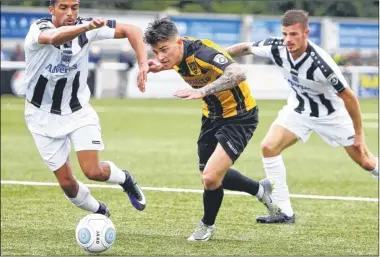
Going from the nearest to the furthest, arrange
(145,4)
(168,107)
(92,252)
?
1. (92,252)
2. (168,107)
3. (145,4)

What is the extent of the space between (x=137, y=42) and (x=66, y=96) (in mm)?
878

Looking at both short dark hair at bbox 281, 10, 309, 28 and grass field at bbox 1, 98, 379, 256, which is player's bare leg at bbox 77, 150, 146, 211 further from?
short dark hair at bbox 281, 10, 309, 28

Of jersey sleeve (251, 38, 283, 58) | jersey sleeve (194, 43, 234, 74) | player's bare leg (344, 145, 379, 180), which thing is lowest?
player's bare leg (344, 145, 379, 180)

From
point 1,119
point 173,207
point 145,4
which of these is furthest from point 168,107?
point 173,207

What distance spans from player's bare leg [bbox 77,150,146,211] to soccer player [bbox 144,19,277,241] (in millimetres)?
800

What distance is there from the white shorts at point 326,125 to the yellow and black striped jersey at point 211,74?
1.13m

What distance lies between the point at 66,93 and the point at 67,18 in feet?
2.70

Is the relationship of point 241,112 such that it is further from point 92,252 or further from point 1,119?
point 1,119

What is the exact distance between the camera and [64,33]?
7.86 metres

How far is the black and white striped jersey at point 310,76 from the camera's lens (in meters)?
9.23

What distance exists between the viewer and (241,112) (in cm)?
893

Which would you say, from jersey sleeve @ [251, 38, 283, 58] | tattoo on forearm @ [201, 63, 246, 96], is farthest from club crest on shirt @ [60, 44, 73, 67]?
jersey sleeve @ [251, 38, 283, 58]

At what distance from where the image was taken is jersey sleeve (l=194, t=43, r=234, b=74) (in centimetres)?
848

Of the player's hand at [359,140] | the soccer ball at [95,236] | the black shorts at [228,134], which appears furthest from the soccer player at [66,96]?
the player's hand at [359,140]
